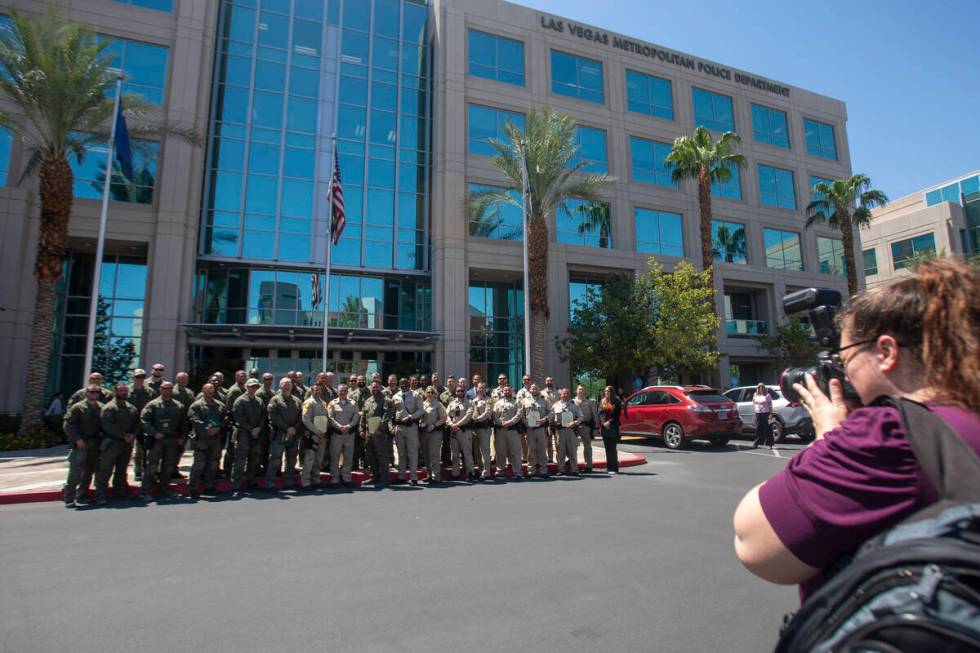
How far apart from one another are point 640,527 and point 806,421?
1091cm

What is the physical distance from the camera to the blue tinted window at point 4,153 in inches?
706

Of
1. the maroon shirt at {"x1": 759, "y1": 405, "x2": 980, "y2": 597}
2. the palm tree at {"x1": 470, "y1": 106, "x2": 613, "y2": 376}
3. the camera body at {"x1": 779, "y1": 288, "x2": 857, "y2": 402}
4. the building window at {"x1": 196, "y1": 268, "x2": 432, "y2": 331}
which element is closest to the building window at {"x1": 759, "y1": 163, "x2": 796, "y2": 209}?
the palm tree at {"x1": 470, "y1": 106, "x2": 613, "y2": 376}

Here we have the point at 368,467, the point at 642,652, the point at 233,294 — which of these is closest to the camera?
the point at 642,652

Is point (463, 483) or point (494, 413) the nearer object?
point (463, 483)

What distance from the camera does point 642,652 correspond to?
305 cm

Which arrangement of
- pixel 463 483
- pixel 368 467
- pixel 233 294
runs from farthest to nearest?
pixel 233 294 < pixel 368 467 < pixel 463 483

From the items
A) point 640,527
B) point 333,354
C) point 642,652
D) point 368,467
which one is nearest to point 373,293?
point 333,354

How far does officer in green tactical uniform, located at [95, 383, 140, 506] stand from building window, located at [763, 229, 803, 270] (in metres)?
29.4

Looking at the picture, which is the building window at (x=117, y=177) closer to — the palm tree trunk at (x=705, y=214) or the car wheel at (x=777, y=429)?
the palm tree trunk at (x=705, y=214)

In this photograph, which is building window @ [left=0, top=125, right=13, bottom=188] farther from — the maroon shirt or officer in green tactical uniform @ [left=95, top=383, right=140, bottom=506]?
the maroon shirt

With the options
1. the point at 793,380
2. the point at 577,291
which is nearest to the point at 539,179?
the point at 577,291

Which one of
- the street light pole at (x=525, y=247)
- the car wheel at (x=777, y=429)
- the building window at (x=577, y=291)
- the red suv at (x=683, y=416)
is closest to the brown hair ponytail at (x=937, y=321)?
the red suv at (x=683, y=416)

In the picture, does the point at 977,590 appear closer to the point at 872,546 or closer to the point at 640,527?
the point at 872,546

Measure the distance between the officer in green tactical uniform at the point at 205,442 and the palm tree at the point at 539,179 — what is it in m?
12.5
